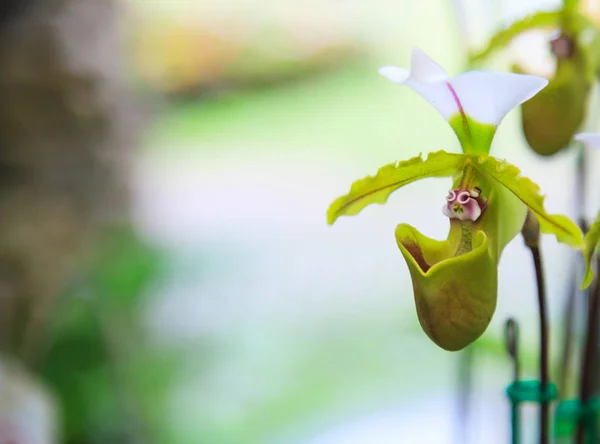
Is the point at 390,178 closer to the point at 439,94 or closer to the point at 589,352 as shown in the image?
the point at 439,94

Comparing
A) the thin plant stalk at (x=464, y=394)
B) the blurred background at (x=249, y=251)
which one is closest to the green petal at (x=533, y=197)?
the thin plant stalk at (x=464, y=394)

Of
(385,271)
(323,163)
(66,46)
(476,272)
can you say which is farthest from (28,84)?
(476,272)

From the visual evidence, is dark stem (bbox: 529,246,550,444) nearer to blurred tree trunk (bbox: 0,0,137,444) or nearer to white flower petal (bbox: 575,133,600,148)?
white flower petal (bbox: 575,133,600,148)

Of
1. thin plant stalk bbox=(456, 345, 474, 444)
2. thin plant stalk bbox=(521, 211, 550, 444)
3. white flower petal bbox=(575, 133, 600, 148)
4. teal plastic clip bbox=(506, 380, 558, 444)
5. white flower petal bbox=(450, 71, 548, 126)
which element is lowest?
thin plant stalk bbox=(456, 345, 474, 444)

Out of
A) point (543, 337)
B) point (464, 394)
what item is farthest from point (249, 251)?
point (543, 337)

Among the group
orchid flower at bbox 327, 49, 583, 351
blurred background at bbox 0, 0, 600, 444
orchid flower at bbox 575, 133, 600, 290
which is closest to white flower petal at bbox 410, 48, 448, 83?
orchid flower at bbox 327, 49, 583, 351

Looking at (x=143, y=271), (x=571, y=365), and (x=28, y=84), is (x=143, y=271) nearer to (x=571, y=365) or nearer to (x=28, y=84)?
(x=28, y=84)

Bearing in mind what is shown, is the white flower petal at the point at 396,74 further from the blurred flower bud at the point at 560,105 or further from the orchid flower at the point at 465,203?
the blurred flower bud at the point at 560,105
